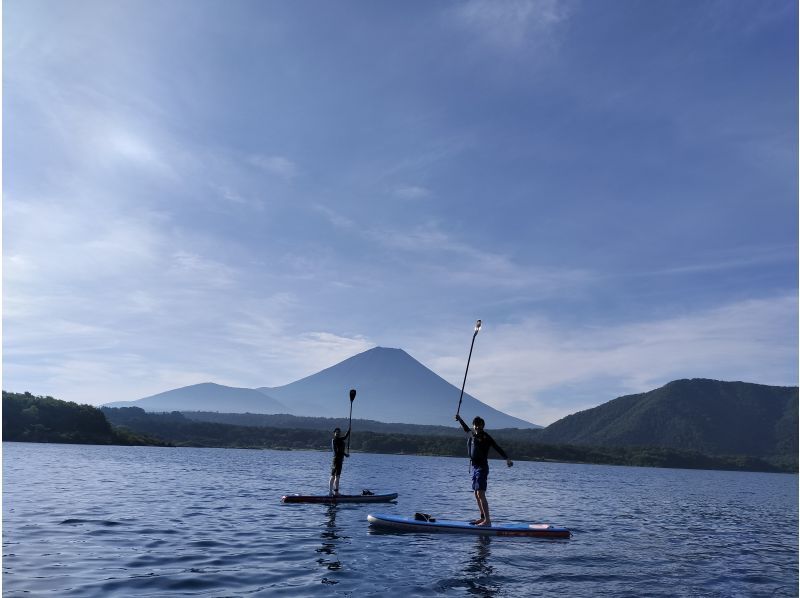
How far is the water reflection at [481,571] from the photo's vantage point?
48.6ft

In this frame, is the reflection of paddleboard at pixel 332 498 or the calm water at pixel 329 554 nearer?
the calm water at pixel 329 554

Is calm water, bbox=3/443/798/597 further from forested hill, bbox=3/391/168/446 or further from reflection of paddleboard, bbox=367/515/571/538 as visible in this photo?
forested hill, bbox=3/391/168/446

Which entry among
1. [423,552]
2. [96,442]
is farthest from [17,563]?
[96,442]

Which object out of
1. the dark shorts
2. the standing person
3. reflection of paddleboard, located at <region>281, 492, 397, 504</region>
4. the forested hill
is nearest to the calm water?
reflection of paddleboard, located at <region>281, 492, 397, 504</region>

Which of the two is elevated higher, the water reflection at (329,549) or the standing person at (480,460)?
the standing person at (480,460)

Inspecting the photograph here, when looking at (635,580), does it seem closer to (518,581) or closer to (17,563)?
(518,581)

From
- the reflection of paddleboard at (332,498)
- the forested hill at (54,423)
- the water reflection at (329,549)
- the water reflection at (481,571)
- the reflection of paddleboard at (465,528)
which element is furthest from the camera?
the forested hill at (54,423)

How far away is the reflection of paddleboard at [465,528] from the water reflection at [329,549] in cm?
208

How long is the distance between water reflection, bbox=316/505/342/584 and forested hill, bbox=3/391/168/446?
152 meters

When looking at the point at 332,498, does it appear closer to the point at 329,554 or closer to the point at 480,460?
the point at 480,460

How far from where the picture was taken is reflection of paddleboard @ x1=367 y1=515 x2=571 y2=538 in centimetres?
2272

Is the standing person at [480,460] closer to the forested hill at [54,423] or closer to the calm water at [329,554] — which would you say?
the calm water at [329,554]

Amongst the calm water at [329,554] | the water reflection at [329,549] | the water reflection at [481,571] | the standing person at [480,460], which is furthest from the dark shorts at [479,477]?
the water reflection at [329,549]

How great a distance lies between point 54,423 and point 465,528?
168 m
